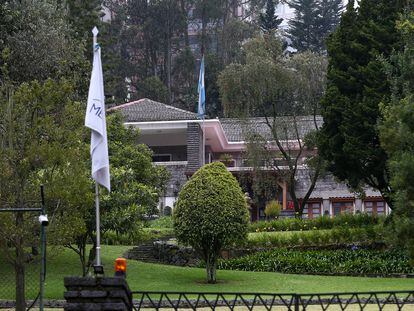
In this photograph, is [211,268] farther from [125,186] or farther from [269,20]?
[269,20]

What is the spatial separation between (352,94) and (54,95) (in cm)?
1535

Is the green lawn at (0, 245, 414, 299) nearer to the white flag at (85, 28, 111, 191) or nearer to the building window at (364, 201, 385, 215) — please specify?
the white flag at (85, 28, 111, 191)

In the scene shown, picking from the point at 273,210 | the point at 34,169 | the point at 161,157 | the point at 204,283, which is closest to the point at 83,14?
the point at 161,157

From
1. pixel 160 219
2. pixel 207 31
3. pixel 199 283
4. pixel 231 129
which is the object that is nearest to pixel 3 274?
pixel 199 283

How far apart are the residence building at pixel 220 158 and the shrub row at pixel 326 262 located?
11.8 meters

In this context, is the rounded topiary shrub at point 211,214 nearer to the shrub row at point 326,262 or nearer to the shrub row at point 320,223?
the shrub row at point 326,262

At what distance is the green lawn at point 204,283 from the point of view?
70.4 ft

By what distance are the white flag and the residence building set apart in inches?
989

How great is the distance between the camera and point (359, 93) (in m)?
30.1

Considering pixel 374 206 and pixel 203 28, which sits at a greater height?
pixel 203 28

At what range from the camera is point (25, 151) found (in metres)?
16.8

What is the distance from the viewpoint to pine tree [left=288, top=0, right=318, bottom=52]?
212 ft

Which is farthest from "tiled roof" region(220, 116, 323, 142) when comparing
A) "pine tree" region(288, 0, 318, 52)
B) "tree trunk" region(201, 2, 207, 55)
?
"pine tree" region(288, 0, 318, 52)

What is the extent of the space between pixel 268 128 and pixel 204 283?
70.8 feet
